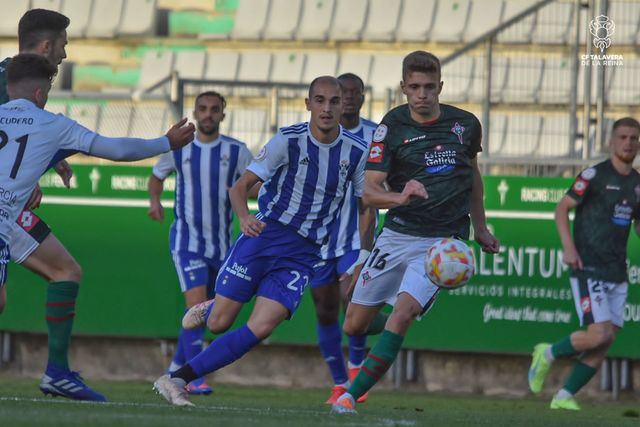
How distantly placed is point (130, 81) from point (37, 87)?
12.6 meters

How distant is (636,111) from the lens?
12625 mm

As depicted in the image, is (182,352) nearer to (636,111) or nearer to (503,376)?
(503,376)

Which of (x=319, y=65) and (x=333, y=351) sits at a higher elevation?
(x=319, y=65)

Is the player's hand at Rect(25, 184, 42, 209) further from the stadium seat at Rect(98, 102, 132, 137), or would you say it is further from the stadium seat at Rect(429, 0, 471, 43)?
the stadium seat at Rect(429, 0, 471, 43)

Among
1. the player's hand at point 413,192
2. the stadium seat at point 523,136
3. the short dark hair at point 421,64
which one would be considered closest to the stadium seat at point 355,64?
the stadium seat at point 523,136

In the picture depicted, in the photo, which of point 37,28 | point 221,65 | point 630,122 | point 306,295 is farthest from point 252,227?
point 221,65

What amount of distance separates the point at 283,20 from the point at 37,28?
11706 millimetres

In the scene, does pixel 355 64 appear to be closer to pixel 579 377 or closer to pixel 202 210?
pixel 202 210

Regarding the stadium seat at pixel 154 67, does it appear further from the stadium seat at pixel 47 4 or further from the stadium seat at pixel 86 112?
the stadium seat at pixel 86 112

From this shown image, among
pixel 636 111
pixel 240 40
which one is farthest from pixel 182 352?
pixel 240 40

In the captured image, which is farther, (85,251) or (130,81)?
(130,81)

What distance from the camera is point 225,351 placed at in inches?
306

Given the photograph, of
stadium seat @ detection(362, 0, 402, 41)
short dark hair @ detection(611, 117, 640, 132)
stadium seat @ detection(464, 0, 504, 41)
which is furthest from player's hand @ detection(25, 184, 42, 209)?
stadium seat @ detection(362, 0, 402, 41)

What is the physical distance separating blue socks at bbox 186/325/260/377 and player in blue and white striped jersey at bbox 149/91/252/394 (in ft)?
10.3
